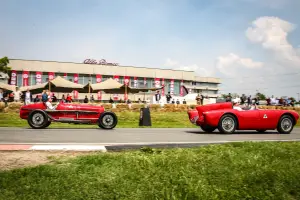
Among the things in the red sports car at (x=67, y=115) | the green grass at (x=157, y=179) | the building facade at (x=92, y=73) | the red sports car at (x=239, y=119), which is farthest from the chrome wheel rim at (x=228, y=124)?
the building facade at (x=92, y=73)

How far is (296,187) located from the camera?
3297 millimetres

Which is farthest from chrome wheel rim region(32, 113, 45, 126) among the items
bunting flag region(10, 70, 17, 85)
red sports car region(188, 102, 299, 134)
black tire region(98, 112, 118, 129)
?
bunting flag region(10, 70, 17, 85)

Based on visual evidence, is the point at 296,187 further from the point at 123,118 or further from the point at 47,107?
the point at 123,118

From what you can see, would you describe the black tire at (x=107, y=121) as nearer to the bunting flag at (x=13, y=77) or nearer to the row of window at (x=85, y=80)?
the row of window at (x=85, y=80)

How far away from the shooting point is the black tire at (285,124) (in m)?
10.7

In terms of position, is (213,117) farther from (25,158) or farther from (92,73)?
(92,73)

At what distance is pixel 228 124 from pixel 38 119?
724 cm

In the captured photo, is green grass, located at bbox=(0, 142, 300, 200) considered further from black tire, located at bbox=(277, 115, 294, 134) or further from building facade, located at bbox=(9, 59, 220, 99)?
building facade, located at bbox=(9, 59, 220, 99)

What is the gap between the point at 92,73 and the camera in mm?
66312

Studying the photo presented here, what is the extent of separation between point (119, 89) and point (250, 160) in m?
27.3

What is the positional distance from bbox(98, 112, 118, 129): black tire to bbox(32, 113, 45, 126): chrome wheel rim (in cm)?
226

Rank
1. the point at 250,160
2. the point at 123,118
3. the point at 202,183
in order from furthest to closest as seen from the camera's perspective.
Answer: the point at 123,118
the point at 250,160
the point at 202,183

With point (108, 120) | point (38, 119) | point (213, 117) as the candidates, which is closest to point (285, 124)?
point (213, 117)

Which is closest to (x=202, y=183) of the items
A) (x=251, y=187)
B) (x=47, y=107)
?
(x=251, y=187)
